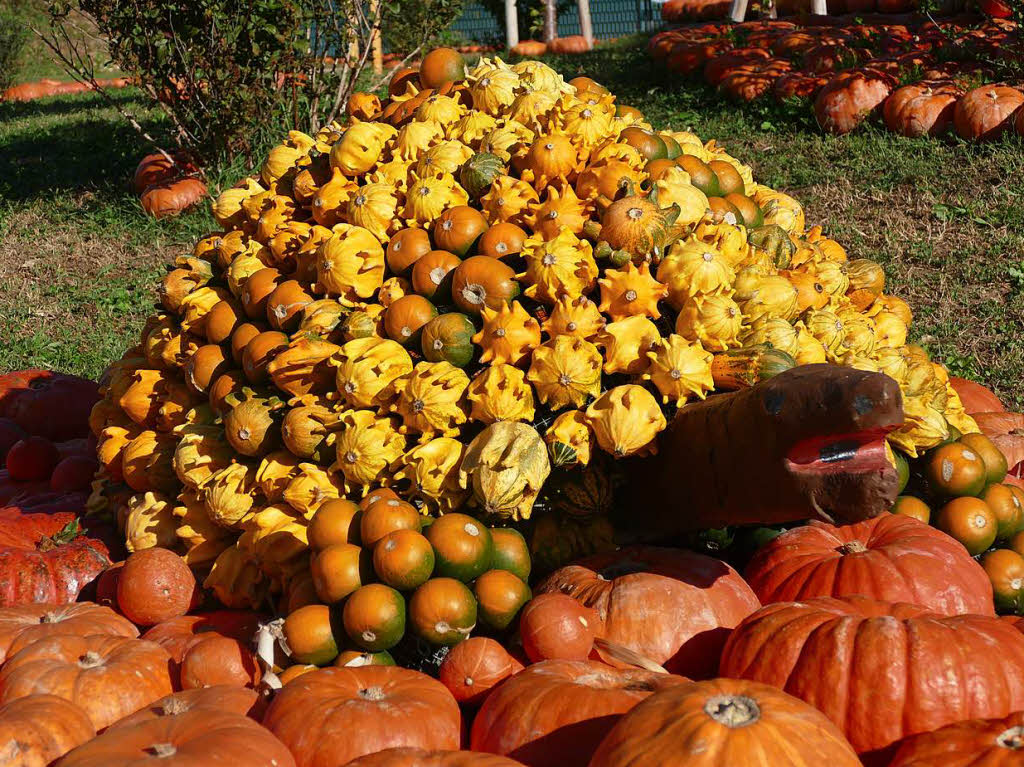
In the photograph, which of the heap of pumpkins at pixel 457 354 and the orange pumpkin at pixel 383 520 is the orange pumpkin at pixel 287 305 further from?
the orange pumpkin at pixel 383 520

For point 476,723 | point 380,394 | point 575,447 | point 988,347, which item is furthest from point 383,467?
point 988,347

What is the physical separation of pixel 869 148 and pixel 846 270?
201 inches

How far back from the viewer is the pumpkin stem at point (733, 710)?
2.12m

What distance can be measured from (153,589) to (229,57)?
270 inches

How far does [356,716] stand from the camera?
101 inches

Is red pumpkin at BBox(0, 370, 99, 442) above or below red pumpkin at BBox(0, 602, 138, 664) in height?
below

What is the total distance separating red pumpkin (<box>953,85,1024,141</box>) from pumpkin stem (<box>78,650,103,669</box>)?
8.45m

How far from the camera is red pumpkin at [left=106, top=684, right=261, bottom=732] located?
2.52m

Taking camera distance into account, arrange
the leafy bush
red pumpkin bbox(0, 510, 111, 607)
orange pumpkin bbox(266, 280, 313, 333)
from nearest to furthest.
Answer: red pumpkin bbox(0, 510, 111, 607), orange pumpkin bbox(266, 280, 313, 333), the leafy bush

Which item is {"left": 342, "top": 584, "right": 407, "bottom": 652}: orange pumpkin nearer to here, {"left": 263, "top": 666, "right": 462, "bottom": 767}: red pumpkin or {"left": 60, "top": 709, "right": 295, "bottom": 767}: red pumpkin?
{"left": 263, "top": 666, "right": 462, "bottom": 767}: red pumpkin

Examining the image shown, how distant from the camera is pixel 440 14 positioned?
1059 centimetres

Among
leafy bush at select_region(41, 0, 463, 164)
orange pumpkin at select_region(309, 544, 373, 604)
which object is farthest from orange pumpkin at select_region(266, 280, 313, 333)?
leafy bush at select_region(41, 0, 463, 164)

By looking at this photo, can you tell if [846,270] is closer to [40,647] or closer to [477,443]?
[477,443]

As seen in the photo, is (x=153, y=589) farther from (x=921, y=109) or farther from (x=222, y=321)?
(x=921, y=109)
